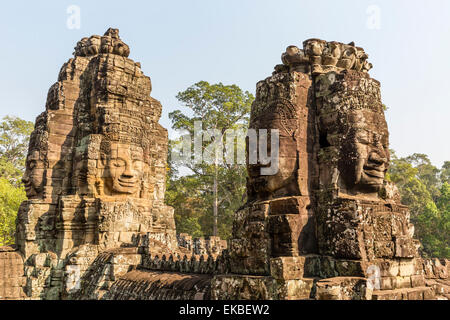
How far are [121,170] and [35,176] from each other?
2.78m

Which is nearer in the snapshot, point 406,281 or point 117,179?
point 406,281

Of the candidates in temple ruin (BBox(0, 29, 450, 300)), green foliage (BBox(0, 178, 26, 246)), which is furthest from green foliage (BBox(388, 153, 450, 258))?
green foliage (BBox(0, 178, 26, 246))

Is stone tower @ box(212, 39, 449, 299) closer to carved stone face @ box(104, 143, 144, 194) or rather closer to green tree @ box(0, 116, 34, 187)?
carved stone face @ box(104, 143, 144, 194)

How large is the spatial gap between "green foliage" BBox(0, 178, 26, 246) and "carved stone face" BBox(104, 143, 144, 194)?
1066 centimetres

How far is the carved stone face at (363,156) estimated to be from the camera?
5.27m

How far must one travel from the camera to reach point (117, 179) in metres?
10.7

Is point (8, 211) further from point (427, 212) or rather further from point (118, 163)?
point (427, 212)

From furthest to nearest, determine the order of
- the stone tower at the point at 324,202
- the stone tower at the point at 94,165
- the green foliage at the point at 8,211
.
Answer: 1. the green foliage at the point at 8,211
2. the stone tower at the point at 94,165
3. the stone tower at the point at 324,202

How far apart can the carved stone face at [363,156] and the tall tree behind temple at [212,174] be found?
1734cm

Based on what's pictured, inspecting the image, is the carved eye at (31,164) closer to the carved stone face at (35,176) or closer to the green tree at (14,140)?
the carved stone face at (35,176)

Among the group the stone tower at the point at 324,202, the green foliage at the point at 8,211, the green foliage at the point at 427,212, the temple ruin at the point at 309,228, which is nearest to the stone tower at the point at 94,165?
the temple ruin at the point at 309,228
